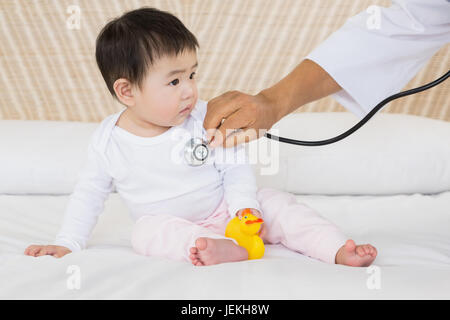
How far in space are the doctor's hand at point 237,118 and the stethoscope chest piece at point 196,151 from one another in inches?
1.7

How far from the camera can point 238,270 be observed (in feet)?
2.66

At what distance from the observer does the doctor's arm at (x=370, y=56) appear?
1.08m

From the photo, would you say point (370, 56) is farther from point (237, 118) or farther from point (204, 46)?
point (204, 46)

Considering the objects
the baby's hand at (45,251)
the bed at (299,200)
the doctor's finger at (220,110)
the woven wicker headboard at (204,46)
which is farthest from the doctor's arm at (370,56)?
the woven wicker headboard at (204,46)

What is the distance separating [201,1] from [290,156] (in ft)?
2.62

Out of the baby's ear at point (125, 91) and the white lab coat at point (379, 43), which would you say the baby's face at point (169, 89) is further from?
the white lab coat at point (379, 43)

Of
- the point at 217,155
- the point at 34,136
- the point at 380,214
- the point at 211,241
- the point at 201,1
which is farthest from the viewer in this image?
the point at 201,1

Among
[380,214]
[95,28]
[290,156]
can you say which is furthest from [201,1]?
[380,214]

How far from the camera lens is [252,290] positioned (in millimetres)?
723

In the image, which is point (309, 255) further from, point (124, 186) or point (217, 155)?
point (124, 186)

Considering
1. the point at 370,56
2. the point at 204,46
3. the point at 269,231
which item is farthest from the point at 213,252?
the point at 204,46

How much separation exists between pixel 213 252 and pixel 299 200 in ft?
1.86

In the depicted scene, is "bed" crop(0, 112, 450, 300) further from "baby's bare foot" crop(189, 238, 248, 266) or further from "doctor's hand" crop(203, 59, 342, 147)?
"doctor's hand" crop(203, 59, 342, 147)
